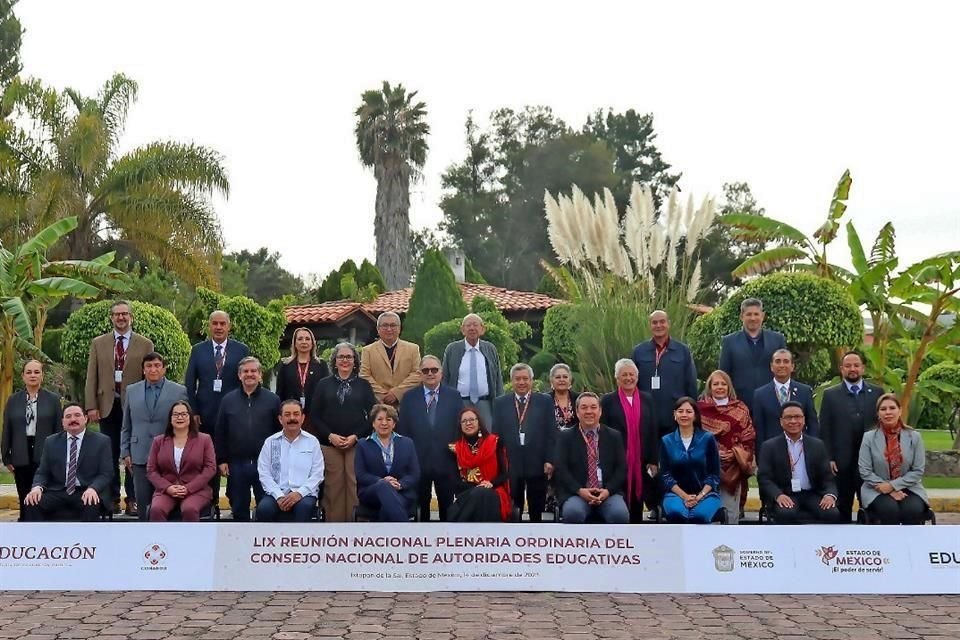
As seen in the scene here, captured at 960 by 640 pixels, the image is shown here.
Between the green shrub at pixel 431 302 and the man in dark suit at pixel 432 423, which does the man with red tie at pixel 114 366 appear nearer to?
the man in dark suit at pixel 432 423

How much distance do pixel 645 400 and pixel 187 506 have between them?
12.6ft

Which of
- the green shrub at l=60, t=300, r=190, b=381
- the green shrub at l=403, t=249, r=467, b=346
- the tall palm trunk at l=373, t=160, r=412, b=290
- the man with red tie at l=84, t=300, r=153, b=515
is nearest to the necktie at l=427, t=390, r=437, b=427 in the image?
the man with red tie at l=84, t=300, r=153, b=515

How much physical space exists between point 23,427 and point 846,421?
7.18 metres

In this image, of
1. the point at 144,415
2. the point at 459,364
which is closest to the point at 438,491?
the point at 459,364

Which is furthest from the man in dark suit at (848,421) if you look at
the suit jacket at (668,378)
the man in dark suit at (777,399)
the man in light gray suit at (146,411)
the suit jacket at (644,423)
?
the man in light gray suit at (146,411)

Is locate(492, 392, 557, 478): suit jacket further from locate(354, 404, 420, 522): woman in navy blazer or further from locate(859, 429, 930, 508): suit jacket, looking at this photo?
locate(859, 429, 930, 508): suit jacket

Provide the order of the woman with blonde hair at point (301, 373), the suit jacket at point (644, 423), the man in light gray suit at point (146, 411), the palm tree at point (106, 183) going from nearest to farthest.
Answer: the suit jacket at point (644, 423)
the man in light gray suit at point (146, 411)
the woman with blonde hair at point (301, 373)
the palm tree at point (106, 183)

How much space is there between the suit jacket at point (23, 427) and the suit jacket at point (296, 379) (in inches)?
80.0

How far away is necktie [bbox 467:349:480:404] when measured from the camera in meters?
10.1

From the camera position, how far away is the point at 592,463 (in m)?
9.05

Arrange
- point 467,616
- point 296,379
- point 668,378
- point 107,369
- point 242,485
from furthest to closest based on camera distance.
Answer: point 107,369, point 668,378, point 296,379, point 242,485, point 467,616

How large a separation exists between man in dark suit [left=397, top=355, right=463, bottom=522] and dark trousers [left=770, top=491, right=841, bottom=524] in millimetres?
2664

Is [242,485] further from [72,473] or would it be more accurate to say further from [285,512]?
[72,473]

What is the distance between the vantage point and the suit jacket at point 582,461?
899cm
